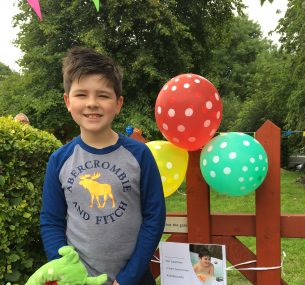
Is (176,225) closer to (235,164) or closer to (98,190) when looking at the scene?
(235,164)

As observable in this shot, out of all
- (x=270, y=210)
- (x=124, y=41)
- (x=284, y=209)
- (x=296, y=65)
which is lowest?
(x=270, y=210)

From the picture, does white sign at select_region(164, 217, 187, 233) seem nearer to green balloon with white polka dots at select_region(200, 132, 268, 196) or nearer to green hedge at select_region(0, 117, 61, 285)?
green balloon with white polka dots at select_region(200, 132, 268, 196)

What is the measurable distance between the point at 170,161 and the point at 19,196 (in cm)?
87

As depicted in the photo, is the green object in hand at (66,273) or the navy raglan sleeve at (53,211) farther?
the navy raglan sleeve at (53,211)

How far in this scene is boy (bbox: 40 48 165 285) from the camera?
177 centimetres

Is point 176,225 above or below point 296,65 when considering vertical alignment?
below

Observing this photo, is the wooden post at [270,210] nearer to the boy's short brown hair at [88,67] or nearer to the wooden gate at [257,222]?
the wooden gate at [257,222]

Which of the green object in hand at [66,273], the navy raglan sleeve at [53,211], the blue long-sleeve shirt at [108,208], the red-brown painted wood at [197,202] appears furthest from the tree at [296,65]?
the green object in hand at [66,273]

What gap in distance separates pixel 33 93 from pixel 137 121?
3.92 metres

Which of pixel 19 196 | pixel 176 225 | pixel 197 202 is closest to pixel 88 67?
pixel 19 196

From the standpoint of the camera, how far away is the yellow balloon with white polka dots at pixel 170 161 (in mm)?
2410

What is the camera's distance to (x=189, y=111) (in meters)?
2.25

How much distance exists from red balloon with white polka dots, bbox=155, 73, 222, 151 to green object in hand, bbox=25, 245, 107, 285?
0.97 meters

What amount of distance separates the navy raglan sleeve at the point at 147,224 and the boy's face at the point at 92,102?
0.81 feet
